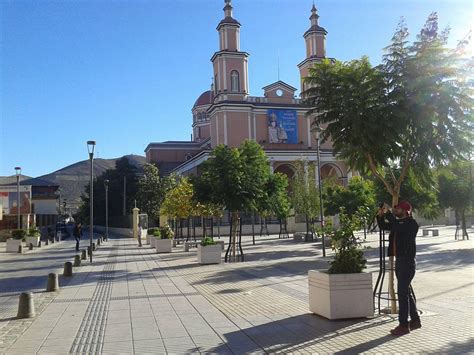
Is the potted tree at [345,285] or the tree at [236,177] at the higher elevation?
the tree at [236,177]

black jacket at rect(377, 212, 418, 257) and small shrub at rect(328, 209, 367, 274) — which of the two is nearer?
black jacket at rect(377, 212, 418, 257)

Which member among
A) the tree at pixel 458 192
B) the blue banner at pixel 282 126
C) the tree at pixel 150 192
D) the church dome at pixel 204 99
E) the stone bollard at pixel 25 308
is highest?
the church dome at pixel 204 99

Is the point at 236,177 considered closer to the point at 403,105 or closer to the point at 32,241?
the point at 403,105

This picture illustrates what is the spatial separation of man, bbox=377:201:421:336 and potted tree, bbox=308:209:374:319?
2.62 feet

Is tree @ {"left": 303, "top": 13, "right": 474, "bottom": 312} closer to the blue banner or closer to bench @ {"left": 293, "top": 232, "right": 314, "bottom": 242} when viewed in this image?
bench @ {"left": 293, "top": 232, "right": 314, "bottom": 242}

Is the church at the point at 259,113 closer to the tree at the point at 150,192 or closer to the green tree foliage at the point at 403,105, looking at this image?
the tree at the point at 150,192

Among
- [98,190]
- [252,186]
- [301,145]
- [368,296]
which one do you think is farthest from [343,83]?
[98,190]

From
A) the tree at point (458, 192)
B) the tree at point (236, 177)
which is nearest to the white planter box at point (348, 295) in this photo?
the tree at point (236, 177)

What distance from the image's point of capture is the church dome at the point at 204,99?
99938mm

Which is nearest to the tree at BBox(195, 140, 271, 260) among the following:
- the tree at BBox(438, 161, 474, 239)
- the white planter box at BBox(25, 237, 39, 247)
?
the tree at BBox(438, 161, 474, 239)

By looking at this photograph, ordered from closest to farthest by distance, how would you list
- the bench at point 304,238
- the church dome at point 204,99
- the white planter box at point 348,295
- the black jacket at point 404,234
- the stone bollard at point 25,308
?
1. the black jacket at point 404,234
2. the white planter box at point 348,295
3. the stone bollard at point 25,308
4. the bench at point 304,238
5. the church dome at point 204,99

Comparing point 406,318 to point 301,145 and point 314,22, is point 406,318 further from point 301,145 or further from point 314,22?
point 314,22

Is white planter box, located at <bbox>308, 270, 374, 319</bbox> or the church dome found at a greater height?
the church dome

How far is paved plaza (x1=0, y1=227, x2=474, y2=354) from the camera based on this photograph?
7.17m
